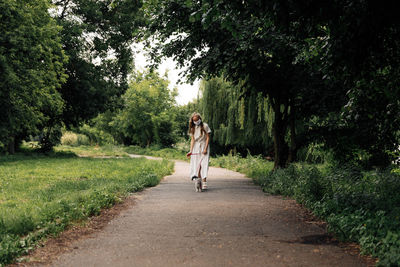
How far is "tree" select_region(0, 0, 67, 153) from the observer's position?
1709 cm

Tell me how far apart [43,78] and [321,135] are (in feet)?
51.7

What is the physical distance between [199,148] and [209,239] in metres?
5.46

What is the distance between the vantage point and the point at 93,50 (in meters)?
29.2

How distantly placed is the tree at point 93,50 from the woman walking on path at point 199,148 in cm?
1675

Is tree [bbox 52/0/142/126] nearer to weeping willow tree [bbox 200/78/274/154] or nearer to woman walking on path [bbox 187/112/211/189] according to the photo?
weeping willow tree [bbox 200/78/274/154]

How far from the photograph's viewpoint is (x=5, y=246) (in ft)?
13.5

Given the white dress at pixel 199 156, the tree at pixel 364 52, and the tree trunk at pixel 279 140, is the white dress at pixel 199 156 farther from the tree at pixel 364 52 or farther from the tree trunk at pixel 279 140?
the tree trunk at pixel 279 140

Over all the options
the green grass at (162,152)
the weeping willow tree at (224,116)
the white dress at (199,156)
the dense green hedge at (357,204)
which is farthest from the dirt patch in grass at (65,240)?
the green grass at (162,152)

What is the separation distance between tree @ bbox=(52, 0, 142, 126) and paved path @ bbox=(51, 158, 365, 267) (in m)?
20.6

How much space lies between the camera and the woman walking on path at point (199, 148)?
1009 centimetres

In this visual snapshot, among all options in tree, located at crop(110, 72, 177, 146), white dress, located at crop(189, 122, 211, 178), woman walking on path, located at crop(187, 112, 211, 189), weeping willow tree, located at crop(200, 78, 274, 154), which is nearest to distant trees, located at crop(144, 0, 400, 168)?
woman walking on path, located at crop(187, 112, 211, 189)

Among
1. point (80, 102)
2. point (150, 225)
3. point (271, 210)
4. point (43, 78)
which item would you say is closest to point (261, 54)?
point (271, 210)

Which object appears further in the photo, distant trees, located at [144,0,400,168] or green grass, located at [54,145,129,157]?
green grass, located at [54,145,129,157]

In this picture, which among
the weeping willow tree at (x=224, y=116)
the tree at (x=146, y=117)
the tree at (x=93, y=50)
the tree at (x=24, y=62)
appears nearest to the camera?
the tree at (x=24, y=62)
